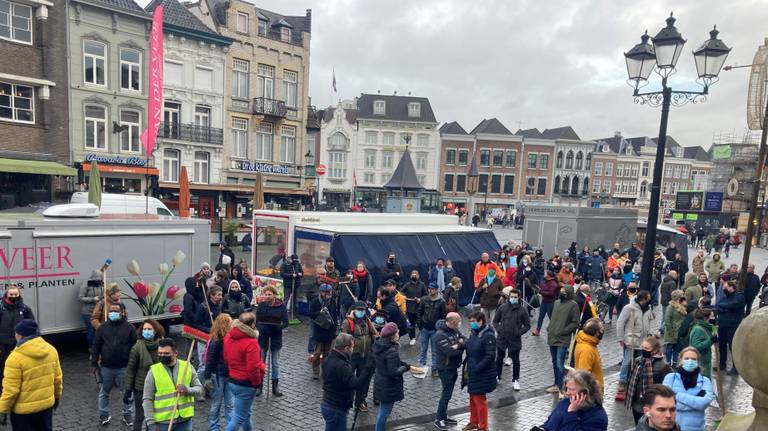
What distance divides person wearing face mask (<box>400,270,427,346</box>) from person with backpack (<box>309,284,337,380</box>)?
2470 millimetres

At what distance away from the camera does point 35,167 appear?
20453mm

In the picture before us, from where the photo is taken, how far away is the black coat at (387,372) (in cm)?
621

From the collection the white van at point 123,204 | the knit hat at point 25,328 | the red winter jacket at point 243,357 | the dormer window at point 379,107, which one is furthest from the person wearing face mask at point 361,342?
the dormer window at point 379,107

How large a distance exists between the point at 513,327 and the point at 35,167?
2110 centimetres

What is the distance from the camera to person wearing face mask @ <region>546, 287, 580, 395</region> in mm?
8375

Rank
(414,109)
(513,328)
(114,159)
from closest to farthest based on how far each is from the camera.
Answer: (513,328) → (114,159) → (414,109)

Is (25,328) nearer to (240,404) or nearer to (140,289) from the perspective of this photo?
(240,404)

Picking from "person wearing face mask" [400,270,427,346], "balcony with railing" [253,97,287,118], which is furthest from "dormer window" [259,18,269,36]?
"person wearing face mask" [400,270,427,346]

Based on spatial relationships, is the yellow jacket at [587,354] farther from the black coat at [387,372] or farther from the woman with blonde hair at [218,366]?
the woman with blonde hair at [218,366]

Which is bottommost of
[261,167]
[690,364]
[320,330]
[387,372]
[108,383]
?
[108,383]

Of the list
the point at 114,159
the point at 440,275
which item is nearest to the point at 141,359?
the point at 440,275

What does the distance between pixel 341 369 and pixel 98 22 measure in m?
25.9

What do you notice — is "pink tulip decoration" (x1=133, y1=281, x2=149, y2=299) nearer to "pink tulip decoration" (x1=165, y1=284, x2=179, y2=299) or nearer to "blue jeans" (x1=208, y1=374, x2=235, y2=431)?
"pink tulip decoration" (x1=165, y1=284, x2=179, y2=299)

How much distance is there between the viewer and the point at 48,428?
553 centimetres
